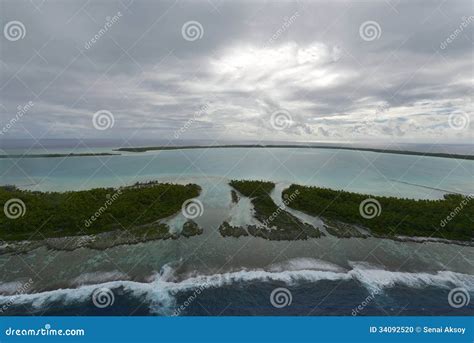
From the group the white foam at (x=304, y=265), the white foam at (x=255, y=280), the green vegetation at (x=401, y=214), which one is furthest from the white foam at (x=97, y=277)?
the green vegetation at (x=401, y=214)

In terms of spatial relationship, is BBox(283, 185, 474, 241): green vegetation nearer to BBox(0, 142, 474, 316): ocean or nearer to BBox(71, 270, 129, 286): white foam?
BBox(0, 142, 474, 316): ocean

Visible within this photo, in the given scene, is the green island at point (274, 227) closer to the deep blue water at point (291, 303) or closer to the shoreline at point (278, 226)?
the shoreline at point (278, 226)

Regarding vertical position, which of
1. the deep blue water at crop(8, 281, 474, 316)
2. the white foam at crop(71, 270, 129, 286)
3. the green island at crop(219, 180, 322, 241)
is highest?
the green island at crop(219, 180, 322, 241)

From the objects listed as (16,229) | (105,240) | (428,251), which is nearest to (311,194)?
(428,251)

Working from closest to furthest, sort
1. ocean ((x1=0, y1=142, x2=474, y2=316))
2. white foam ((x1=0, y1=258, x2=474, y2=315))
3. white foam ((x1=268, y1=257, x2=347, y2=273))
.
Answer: ocean ((x1=0, y1=142, x2=474, y2=316)) → white foam ((x1=0, y1=258, x2=474, y2=315)) → white foam ((x1=268, y1=257, x2=347, y2=273))

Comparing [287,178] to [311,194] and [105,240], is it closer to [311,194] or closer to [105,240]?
[311,194]

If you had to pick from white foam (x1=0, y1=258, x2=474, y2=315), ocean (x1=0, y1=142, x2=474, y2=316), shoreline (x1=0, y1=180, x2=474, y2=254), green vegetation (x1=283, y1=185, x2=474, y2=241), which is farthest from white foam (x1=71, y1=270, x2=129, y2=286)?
green vegetation (x1=283, y1=185, x2=474, y2=241)
